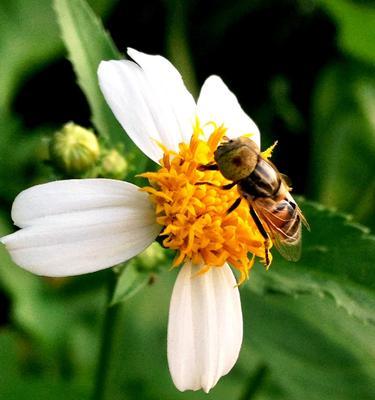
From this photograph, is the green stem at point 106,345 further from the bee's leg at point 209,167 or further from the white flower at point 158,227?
the bee's leg at point 209,167

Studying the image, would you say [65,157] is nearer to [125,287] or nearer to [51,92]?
[125,287]

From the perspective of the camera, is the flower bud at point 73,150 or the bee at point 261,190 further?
the flower bud at point 73,150

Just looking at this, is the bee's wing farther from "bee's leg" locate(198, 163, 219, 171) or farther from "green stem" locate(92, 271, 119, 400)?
"green stem" locate(92, 271, 119, 400)

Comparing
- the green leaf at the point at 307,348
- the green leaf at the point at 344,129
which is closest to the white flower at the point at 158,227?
the green leaf at the point at 307,348

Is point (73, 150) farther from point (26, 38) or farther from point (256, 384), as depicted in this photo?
point (26, 38)

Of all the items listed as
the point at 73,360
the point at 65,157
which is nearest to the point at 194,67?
A: the point at 73,360

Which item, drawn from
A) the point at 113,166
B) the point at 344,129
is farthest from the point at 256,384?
the point at 344,129

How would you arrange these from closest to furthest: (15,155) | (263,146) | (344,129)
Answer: (15,155) → (263,146) → (344,129)

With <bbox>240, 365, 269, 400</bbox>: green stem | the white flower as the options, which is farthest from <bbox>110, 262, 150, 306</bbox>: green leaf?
<bbox>240, 365, 269, 400</bbox>: green stem
